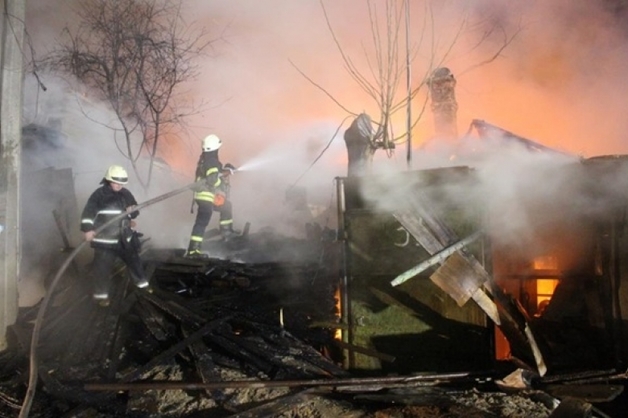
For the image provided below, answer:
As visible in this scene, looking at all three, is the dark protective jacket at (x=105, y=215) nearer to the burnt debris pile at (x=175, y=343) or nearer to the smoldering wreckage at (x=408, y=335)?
the burnt debris pile at (x=175, y=343)

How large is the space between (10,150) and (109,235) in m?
1.81

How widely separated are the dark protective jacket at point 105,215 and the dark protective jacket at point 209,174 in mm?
1783

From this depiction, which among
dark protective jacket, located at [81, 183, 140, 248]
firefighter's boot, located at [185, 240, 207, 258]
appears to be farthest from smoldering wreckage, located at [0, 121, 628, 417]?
firefighter's boot, located at [185, 240, 207, 258]

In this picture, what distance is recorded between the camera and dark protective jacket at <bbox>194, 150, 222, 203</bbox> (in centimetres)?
855

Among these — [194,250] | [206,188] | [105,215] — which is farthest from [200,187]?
[105,215]

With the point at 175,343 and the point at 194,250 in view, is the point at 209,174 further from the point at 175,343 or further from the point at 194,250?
the point at 175,343

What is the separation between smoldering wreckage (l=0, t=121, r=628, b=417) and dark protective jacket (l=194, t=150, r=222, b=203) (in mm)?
2778

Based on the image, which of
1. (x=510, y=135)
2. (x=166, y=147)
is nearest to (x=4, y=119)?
(x=510, y=135)

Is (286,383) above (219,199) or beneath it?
beneath

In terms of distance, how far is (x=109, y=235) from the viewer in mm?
6871

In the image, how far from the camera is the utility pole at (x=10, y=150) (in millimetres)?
6051

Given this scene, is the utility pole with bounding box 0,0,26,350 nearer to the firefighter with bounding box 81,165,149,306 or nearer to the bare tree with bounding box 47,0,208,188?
the firefighter with bounding box 81,165,149,306

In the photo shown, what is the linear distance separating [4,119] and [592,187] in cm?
770

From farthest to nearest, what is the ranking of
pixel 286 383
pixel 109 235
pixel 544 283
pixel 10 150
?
1. pixel 109 235
2. pixel 10 150
3. pixel 544 283
4. pixel 286 383
